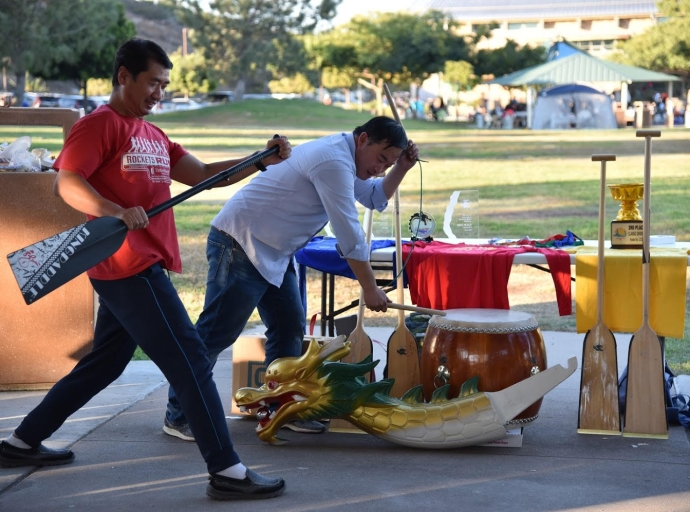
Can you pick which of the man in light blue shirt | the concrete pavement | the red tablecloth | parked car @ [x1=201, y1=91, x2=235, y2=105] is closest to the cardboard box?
the concrete pavement

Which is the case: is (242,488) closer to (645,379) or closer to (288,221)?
(288,221)

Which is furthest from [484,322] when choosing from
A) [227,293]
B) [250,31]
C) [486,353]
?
[250,31]

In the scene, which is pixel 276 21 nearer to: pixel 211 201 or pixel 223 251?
pixel 211 201

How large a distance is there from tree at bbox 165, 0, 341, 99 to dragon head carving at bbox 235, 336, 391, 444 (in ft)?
208

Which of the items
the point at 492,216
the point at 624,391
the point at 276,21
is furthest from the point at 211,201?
the point at 276,21

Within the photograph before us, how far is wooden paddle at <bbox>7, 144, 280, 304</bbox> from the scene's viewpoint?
363cm

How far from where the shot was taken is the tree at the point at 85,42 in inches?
1732

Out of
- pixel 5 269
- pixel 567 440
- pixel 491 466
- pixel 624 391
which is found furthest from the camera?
pixel 5 269

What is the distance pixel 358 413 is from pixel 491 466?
646 mm

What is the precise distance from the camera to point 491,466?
4461mm

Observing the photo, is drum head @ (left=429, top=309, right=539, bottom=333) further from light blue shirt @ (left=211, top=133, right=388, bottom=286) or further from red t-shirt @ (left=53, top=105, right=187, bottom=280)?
red t-shirt @ (left=53, top=105, right=187, bottom=280)

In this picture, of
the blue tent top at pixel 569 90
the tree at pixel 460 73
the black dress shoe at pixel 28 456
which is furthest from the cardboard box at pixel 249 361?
the tree at pixel 460 73

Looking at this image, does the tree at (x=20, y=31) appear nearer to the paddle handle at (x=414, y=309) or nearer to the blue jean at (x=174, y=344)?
the paddle handle at (x=414, y=309)

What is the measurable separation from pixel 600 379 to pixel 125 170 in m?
2.59
